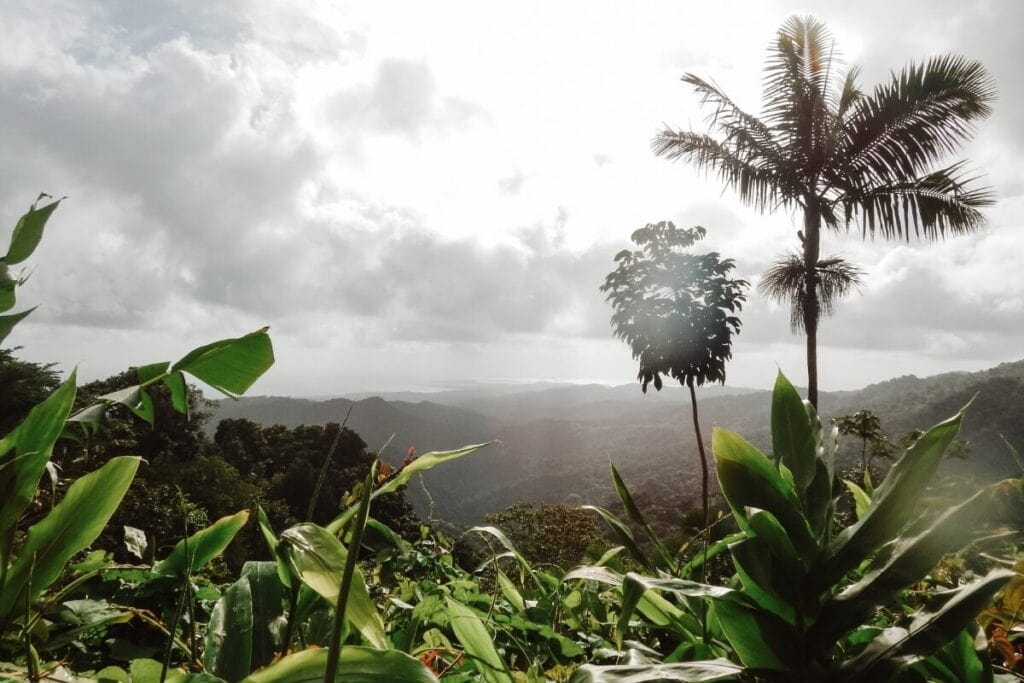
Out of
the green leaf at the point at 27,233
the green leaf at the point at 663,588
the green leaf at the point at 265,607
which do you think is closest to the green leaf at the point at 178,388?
the green leaf at the point at 27,233

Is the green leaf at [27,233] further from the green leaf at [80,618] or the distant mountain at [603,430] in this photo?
the distant mountain at [603,430]

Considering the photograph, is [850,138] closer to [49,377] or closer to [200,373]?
[200,373]

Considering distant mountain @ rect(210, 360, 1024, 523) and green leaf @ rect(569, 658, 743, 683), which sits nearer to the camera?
green leaf @ rect(569, 658, 743, 683)

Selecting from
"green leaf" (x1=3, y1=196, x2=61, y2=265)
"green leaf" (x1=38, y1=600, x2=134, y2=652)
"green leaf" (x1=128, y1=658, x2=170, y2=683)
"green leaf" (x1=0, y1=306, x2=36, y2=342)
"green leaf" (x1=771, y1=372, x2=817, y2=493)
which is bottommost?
"green leaf" (x1=38, y1=600, x2=134, y2=652)

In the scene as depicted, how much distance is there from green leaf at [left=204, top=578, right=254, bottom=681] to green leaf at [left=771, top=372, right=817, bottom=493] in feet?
1.69

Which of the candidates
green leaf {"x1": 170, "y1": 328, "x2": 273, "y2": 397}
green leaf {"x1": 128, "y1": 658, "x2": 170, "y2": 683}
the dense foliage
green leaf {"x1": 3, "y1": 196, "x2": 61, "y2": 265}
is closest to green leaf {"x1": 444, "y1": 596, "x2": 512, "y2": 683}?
the dense foliage

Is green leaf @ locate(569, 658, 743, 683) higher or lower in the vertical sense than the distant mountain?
higher

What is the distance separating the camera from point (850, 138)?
823cm

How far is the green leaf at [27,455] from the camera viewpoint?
59cm

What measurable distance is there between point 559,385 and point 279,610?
16986 cm

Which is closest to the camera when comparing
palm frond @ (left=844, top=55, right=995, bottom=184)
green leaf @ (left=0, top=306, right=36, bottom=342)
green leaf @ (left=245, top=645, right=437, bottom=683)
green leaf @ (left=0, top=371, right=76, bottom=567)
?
green leaf @ (left=245, top=645, right=437, bottom=683)

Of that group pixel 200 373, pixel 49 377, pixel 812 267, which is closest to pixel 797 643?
pixel 200 373

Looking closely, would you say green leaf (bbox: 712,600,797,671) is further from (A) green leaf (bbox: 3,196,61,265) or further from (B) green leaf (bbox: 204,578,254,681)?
(A) green leaf (bbox: 3,196,61,265)

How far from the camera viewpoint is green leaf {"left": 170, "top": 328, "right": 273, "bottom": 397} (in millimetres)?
889
